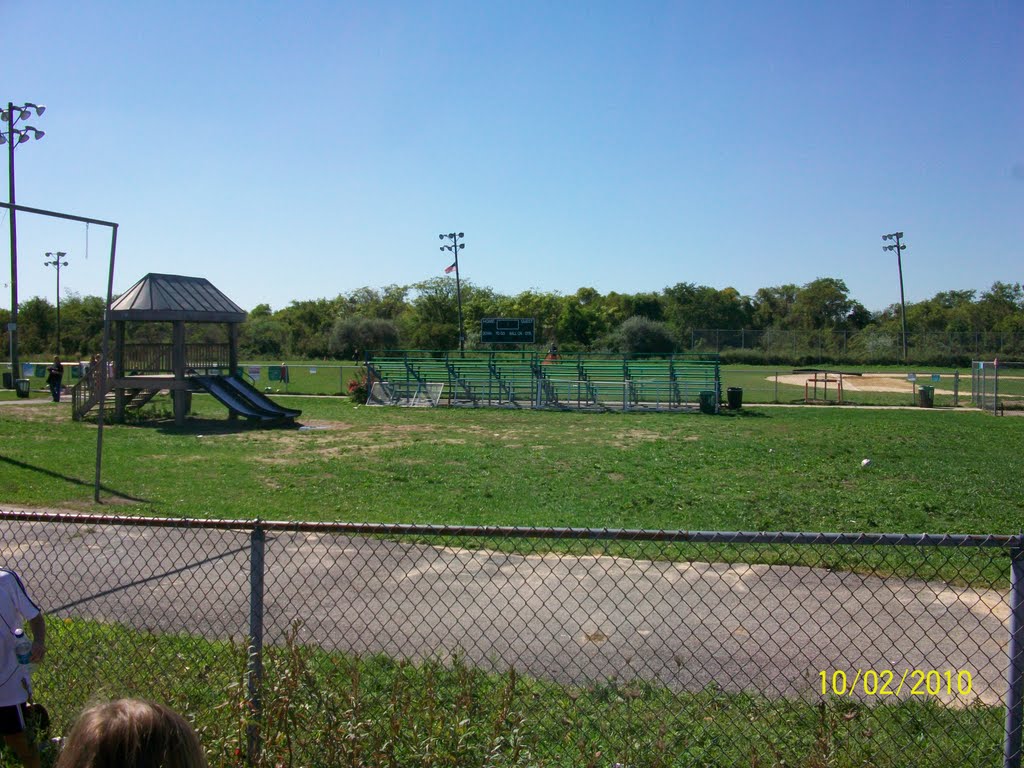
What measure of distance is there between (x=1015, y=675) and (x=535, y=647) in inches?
122

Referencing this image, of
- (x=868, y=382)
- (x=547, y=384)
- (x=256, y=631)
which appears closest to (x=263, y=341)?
(x=547, y=384)

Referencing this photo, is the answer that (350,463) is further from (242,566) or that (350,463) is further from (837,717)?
(837,717)

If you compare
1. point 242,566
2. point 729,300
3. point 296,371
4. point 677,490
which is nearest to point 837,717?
point 242,566

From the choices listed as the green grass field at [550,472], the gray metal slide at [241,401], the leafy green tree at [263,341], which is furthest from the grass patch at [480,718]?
the leafy green tree at [263,341]

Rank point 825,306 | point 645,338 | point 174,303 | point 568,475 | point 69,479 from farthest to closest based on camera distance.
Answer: point 825,306, point 645,338, point 174,303, point 568,475, point 69,479

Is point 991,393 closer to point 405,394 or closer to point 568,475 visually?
point 405,394

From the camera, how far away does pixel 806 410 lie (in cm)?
3052

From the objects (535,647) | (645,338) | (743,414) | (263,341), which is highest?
(263,341)

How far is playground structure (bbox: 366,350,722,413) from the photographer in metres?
32.7

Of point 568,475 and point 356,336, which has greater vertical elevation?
point 356,336

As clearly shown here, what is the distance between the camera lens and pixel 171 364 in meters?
26.0

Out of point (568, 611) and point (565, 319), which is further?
point (565, 319)

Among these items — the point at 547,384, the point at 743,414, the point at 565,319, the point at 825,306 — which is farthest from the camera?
the point at 825,306

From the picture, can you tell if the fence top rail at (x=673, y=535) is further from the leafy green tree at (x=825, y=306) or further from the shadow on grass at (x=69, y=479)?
the leafy green tree at (x=825, y=306)
